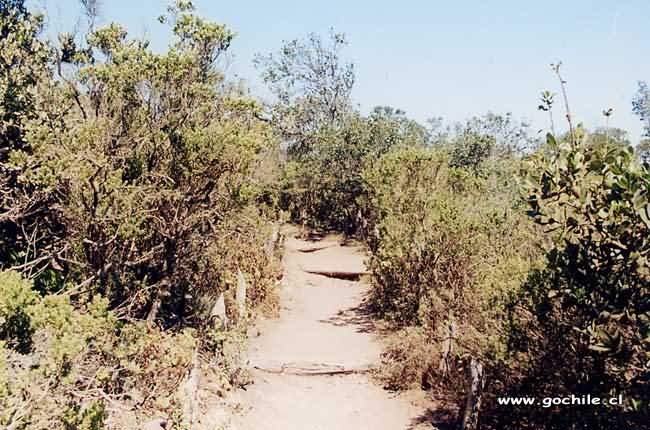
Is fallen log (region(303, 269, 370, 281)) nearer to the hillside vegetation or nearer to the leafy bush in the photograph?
the hillside vegetation

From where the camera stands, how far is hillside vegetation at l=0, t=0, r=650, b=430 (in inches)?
183

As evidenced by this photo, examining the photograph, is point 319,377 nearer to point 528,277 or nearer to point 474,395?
point 474,395

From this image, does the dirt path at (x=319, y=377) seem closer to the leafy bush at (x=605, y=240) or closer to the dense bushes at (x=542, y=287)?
the dense bushes at (x=542, y=287)

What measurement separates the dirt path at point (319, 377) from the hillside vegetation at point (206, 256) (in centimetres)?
55

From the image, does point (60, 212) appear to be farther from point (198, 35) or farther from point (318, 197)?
point (318, 197)

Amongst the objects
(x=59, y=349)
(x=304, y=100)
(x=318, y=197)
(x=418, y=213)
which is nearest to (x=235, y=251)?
(x=418, y=213)

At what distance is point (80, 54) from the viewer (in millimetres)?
8805

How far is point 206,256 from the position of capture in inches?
438

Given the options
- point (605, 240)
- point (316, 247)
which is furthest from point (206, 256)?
point (316, 247)

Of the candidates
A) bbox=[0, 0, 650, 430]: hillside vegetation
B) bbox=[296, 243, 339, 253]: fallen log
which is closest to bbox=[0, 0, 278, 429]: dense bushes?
bbox=[0, 0, 650, 430]: hillside vegetation

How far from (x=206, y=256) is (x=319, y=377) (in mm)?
3230

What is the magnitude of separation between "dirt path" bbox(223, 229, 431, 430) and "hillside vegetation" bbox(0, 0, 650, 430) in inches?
21.7

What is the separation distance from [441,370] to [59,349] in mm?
7039

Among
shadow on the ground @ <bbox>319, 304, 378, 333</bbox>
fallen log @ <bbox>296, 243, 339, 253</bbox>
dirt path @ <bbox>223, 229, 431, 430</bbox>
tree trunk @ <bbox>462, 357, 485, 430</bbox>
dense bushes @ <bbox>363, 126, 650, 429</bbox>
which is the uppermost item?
dense bushes @ <bbox>363, 126, 650, 429</bbox>
